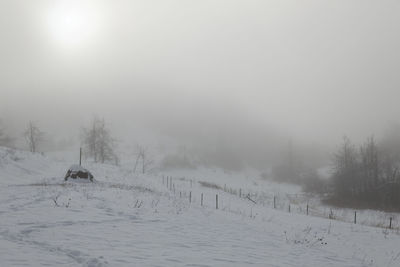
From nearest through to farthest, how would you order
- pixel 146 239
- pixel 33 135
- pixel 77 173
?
pixel 146 239, pixel 77 173, pixel 33 135

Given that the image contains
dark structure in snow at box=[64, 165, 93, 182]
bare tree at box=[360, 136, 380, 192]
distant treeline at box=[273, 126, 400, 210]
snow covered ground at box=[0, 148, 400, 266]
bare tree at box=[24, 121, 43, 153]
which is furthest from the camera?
bare tree at box=[24, 121, 43, 153]

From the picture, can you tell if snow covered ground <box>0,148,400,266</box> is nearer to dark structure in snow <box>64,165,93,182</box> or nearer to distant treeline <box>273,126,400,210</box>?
dark structure in snow <box>64,165,93,182</box>

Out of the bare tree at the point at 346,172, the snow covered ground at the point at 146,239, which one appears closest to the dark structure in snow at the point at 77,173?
the snow covered ground at the point at 146,239

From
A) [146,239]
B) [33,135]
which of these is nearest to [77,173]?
[146,239]

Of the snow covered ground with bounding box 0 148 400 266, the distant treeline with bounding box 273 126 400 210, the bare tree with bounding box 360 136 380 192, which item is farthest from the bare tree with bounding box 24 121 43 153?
the bare tree with bounding box 360 136 380 192

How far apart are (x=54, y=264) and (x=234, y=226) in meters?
10.1

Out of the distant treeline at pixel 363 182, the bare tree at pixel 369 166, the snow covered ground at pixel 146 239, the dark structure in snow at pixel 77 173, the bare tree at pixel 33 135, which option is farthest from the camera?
the bare tree at pixel 33 135

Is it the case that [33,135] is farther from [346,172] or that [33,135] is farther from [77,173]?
[346,172]

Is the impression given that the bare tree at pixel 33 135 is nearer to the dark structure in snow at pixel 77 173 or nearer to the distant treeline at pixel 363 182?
the dark structure in snow at pixel 77 173

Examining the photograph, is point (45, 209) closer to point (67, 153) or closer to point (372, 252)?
point (372, 252)

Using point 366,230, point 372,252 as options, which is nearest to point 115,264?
point 372,252

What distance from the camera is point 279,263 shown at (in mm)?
9695

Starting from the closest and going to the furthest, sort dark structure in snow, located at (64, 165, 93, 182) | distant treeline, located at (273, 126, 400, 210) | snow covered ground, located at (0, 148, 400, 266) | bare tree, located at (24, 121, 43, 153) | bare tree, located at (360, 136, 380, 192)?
snow covered ground, located at (0, 148, 400, 266) → dark structure in snow, located at (64, 165, 93, 182) → distant treeline, located at (273, 126, 400, 210) → bare tree, located at (360, 136, 380, 192) → bare tree, located at (24, 121, 43, 153)

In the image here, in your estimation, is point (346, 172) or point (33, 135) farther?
point (33, 135)
